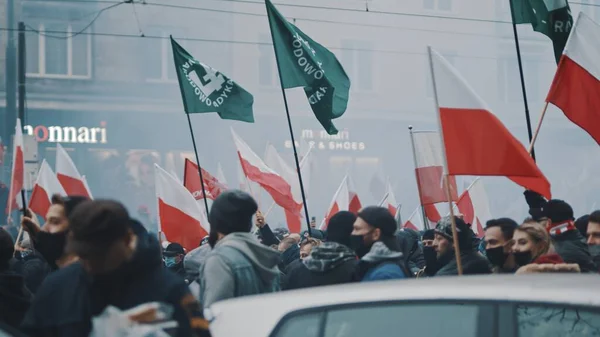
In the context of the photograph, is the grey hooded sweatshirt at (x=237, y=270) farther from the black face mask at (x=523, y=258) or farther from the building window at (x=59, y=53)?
the building window at (x=59, y=53)

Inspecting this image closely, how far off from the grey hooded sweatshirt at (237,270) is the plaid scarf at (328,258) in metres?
0.65

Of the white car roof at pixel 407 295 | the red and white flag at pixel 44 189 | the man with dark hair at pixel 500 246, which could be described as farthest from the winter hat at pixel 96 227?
the red and white flag at pixel 44 189

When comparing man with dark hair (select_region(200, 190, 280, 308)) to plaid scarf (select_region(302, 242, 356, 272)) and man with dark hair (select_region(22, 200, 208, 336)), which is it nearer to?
plaid scarf (select_region(302, 242, 356, 272))

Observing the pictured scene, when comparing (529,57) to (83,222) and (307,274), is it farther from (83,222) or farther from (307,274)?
(83,222)

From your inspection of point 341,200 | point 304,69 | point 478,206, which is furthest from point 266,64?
point 304,69

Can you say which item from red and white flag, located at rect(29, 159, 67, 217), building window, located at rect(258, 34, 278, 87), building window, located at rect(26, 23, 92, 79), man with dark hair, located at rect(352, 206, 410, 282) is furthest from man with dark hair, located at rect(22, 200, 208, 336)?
building window, located at rect(258, 34, 278, 87)

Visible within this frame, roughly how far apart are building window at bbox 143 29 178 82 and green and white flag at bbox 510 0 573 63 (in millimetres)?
24037

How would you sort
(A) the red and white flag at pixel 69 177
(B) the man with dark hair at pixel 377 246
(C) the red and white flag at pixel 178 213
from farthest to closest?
(A) the red and white flag at pixel 69 177 → (C) the red and white flag at pixel 178 213 → (B) the man with dark hair at pixel 377 246

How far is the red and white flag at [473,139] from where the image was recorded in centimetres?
538

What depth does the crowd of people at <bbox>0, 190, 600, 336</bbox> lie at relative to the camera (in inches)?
104

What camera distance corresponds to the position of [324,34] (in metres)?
32.2

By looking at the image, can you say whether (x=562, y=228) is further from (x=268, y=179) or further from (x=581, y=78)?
(x=268, y=179)

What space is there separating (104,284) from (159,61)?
2916cm

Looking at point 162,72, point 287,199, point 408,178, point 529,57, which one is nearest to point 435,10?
point 529,57
